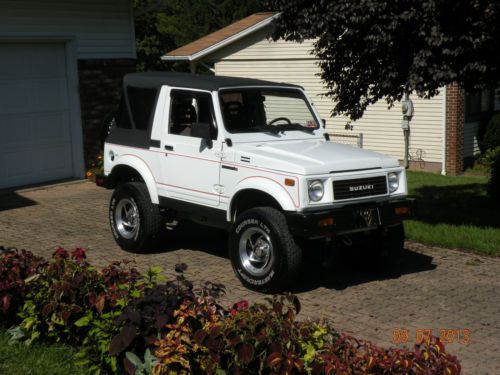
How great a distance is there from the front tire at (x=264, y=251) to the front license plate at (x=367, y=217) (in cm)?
68

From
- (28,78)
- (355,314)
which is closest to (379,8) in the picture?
(355,314)

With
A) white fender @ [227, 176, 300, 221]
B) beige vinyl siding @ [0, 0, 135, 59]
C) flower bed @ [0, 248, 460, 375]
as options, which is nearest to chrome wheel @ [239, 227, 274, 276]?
white fender @ [227, 176, 300, 221]

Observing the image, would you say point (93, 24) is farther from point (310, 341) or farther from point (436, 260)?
point (310, 341)

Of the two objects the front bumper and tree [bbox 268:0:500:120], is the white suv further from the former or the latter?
tree [bbox 268:0:500:120]

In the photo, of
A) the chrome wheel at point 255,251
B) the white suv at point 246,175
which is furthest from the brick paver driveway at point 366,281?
the white suv at point 246,175

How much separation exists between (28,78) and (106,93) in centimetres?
185

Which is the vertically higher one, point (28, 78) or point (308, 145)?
point (28, 78)

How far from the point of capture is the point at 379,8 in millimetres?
10039

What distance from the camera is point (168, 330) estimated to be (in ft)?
17.9

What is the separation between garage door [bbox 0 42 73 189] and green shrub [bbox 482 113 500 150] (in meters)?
10.4

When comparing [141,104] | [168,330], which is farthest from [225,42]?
[168,330]

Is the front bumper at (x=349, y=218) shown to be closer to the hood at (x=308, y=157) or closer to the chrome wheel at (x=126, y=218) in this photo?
the hood at (x=308, y=157)

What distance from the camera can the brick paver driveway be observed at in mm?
7254

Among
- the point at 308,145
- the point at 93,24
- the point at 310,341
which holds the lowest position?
the point at 310,341
